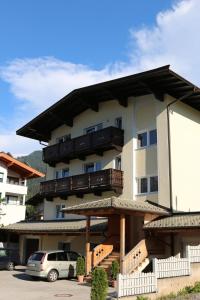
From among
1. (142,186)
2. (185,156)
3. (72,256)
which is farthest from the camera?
(142,186)

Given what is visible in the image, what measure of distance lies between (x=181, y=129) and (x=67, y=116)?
10.9m

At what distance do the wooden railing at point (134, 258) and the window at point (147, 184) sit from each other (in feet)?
15.5

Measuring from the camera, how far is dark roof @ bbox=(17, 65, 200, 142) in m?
25.4

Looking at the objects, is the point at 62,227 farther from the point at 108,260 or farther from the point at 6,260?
the point at 108,260

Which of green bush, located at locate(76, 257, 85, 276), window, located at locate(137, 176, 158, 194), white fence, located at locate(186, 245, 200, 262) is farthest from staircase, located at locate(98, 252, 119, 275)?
white fence, located at locate(186, 245, 200, 262)

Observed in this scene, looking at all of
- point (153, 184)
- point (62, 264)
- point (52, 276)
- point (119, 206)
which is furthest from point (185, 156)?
point (52, 276)

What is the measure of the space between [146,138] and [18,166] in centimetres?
1891

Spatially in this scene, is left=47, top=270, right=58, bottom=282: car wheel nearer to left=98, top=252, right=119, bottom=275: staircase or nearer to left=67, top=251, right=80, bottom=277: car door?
left=67, top=251, right=80, bottom=277: car door

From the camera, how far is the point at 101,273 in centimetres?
1513

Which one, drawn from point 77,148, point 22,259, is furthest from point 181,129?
point 22,259

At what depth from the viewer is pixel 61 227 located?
28703mm

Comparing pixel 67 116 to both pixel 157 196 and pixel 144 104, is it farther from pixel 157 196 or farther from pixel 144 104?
pixel 157 196

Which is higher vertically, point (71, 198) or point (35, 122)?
point (35, 122)

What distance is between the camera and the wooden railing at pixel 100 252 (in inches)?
914
